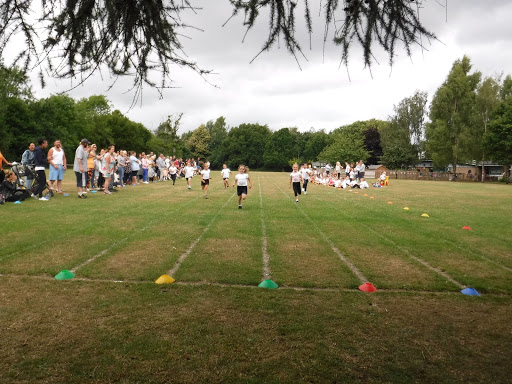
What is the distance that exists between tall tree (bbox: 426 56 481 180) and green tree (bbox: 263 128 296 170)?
1874 inches

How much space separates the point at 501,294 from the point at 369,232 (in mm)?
4515

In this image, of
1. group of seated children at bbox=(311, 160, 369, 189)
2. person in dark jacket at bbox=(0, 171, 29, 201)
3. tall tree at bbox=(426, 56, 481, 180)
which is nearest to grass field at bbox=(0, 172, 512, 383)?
person in dark jacket at bbox=(0, 171, 29, 201)

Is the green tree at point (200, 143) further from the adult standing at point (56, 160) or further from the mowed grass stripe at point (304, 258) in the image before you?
the mowed grass stripe at point (304, 258)

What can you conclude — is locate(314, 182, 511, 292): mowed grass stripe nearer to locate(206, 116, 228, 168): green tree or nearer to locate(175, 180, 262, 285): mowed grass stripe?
locate(175, 180, 262, 285): mowed grass stripe

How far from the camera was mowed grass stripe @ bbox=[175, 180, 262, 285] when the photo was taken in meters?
5.85

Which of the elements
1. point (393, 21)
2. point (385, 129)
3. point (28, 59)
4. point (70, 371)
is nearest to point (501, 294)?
point (393, 21)

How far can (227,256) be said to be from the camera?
7.08 meters

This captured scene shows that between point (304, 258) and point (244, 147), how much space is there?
327 feet

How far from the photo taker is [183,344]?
3670mm

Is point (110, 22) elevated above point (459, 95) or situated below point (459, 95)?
below

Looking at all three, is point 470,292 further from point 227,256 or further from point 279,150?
point 279,150

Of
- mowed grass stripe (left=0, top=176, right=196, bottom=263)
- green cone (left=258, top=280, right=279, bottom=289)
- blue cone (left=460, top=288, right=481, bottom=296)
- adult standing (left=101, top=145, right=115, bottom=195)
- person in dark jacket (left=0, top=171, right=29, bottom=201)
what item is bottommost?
blue cone (left=460, top=288, right=481, bottom=296)

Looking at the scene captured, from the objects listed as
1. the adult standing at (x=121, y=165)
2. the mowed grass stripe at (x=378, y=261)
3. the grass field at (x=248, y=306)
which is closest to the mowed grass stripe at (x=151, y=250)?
the grass field at (x=248, y=306)

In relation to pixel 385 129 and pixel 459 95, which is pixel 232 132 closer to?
pixel 385 129
